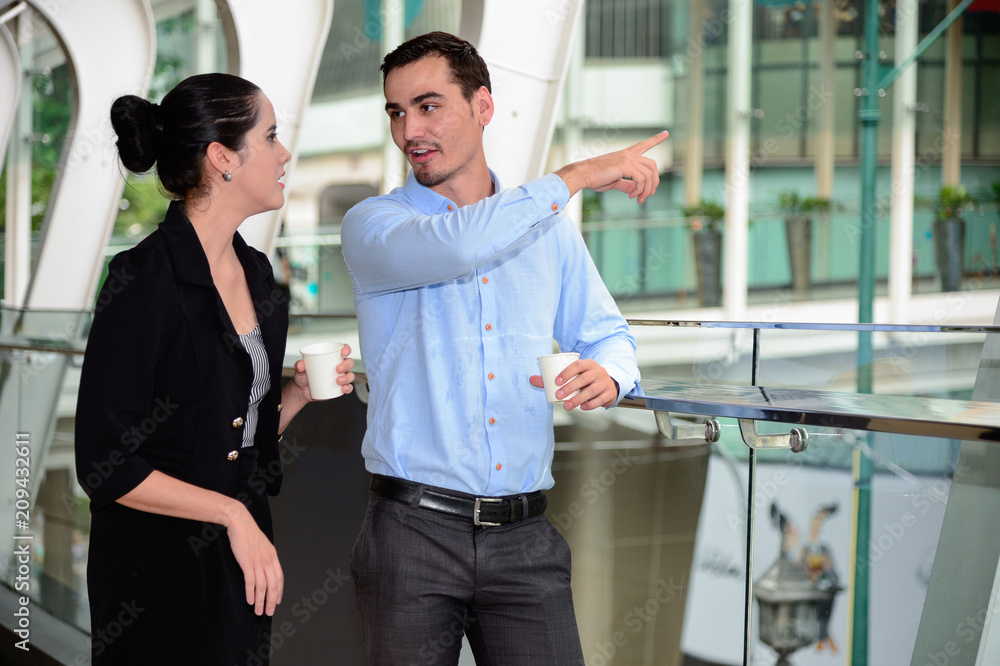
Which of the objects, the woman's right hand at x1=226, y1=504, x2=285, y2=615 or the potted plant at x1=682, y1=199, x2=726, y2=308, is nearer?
the woman's right hand at x1=226, y1=504, x2=285, y2=615

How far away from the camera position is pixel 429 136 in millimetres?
1874

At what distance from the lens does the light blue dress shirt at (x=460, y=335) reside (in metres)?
1.71

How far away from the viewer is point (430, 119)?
1873 mm

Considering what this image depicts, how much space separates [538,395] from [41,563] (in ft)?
11.5

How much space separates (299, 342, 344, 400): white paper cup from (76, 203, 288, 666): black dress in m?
0.17

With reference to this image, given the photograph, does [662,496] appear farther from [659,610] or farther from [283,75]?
[283,75]

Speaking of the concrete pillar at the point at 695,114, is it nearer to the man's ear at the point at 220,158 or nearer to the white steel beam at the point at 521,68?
the white steel beam at the point at 521,68

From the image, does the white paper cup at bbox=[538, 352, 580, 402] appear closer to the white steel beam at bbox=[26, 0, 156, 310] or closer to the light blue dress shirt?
the light blue dress shirt

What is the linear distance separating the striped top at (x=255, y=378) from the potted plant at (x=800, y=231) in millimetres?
15232

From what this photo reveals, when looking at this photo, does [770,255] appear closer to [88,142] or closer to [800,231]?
[800,231]

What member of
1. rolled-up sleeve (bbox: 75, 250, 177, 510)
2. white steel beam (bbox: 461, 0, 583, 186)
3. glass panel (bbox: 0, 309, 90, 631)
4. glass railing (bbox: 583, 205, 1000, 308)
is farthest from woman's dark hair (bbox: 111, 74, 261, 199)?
glass railing (bbox: 583, 205, 1000, 308)

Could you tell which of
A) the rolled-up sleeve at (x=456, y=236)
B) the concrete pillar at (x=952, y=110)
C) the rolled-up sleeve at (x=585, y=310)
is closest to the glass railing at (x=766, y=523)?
the rolled-up sleeve at (x=585, y=310)

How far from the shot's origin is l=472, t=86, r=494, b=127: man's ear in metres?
1.96

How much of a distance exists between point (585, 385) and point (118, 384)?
2.54 ft
